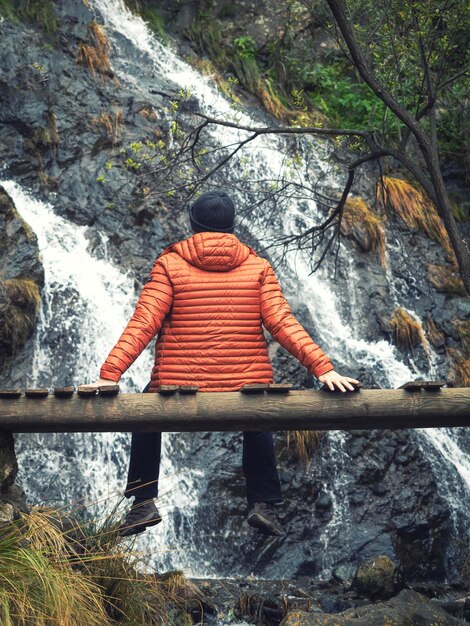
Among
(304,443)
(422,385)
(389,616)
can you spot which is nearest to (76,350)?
(304,443)

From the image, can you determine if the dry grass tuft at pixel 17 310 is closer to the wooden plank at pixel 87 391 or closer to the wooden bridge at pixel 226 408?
the wooden bridge at pixel 226 408

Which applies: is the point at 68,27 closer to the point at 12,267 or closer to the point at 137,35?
the point at 137,35

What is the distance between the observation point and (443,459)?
35.2 feet

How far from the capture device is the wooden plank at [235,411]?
16.6 ft

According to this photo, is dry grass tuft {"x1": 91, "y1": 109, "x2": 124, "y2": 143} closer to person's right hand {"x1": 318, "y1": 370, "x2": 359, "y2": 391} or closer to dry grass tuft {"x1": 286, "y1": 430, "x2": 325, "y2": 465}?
dry grass tuft {"x1": 286, "y1": 430, "x2": 325, "y2": 465}

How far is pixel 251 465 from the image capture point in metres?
5.62

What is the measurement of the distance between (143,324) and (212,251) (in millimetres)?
623

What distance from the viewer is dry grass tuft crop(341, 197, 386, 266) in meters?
13.3

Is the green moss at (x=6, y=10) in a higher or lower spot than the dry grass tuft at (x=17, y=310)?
higher

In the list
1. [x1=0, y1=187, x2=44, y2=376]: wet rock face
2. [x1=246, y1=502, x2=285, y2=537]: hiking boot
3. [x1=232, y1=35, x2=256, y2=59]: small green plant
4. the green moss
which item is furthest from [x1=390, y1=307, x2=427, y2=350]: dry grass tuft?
the green moss

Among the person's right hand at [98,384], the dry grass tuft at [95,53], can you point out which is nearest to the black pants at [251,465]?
the person's right hand at [98,384]

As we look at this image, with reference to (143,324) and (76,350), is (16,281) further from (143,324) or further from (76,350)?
(143,324)

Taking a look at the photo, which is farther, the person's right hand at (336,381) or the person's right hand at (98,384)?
the person's right hand at (336,381)

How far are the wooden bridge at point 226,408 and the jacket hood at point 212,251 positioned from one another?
33.6 inches
